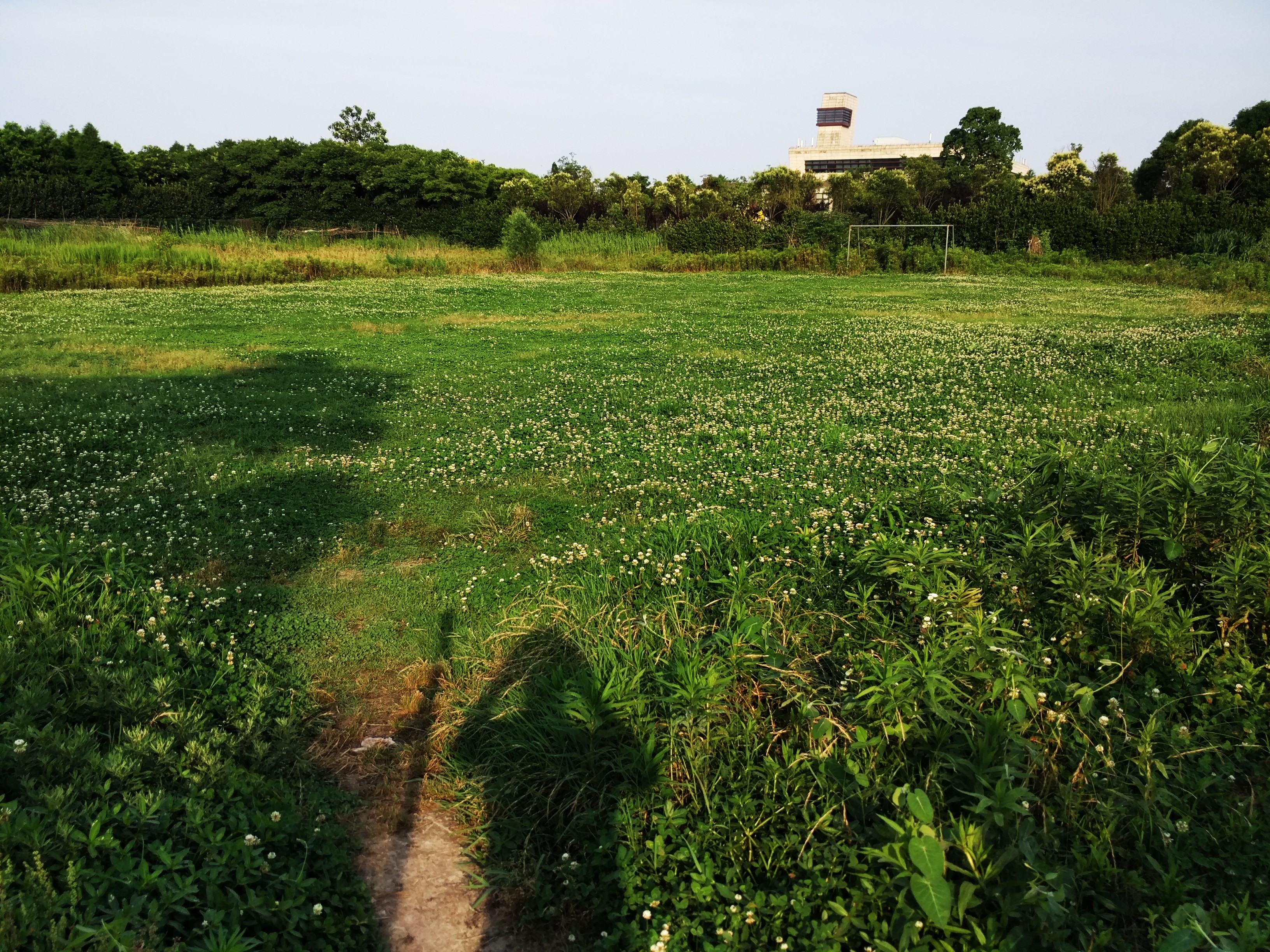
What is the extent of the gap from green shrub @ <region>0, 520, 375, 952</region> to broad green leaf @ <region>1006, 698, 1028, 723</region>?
250 centimetres

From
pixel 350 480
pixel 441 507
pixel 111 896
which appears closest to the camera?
pixel 111 896

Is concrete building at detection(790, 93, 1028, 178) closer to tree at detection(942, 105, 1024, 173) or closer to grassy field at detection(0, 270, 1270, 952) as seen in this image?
tree at detection(942, 105, 1024, 173)

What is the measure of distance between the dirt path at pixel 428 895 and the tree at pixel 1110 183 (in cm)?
4441

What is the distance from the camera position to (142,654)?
409cm

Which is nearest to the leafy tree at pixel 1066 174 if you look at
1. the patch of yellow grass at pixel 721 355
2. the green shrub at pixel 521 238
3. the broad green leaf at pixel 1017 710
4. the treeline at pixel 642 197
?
the treeline at pixel 642 197

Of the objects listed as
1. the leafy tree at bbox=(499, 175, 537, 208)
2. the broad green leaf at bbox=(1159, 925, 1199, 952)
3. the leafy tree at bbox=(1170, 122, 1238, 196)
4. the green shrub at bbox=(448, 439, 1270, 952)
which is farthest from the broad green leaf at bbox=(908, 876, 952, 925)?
the leafy tree at bbox=(1170, 122, 1238, 196)

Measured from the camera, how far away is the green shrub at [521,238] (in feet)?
119

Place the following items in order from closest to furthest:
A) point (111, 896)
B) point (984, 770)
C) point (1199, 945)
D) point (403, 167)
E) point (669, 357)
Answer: point (1199, 945) < point (111, 896) < point (984, 770) < point (669, 357) < point (403, 167)

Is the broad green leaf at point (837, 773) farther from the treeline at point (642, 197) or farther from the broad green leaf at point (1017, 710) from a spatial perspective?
the treeline at point (642, 197)

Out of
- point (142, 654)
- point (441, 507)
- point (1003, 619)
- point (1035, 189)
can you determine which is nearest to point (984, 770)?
point (1003, 619)

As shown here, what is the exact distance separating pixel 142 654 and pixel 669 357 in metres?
10.7

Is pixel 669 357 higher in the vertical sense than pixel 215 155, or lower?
lower

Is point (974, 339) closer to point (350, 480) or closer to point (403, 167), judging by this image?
point (350, 480)

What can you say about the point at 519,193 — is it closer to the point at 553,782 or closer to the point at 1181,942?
the point at 553,782
